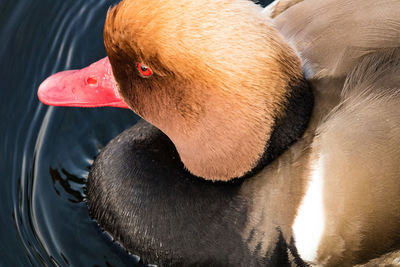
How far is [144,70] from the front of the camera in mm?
2262

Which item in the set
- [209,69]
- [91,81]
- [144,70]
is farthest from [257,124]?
[91,81]

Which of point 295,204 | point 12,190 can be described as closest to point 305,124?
point 295,204

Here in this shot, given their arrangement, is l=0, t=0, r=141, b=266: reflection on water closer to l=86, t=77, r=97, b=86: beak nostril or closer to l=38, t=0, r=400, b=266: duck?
l=38, t=0, r=400, b=266: duck

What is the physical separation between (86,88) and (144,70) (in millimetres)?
452

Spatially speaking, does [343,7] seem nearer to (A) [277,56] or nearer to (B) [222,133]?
(A) [277,56]

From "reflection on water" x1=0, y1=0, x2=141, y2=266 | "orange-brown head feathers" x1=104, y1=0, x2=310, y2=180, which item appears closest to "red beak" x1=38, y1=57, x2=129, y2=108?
"orange-brown head feathers" x1=104, y1=0, x2=310, y2=180

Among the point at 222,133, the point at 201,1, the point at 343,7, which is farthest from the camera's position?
the point at 343,7

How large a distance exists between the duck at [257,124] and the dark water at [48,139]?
18.5 inches

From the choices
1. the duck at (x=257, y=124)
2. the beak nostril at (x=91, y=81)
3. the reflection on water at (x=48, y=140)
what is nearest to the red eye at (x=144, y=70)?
the duck at (x=257, y=124)

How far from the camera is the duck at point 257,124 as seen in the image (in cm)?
214

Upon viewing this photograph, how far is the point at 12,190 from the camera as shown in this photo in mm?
3188

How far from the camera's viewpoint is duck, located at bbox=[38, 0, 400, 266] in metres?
2.14

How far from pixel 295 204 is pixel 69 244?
3.83 ft

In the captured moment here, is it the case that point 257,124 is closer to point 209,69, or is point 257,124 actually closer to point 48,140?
point 209,69
